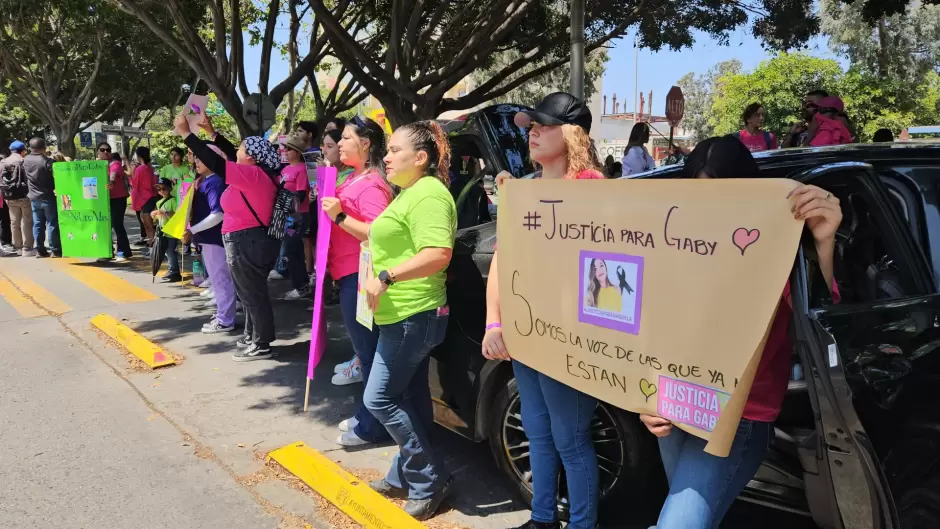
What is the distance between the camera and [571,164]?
272 centimetres

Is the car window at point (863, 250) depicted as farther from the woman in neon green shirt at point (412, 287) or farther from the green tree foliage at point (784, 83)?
the green tree foliage at point (784, 83)

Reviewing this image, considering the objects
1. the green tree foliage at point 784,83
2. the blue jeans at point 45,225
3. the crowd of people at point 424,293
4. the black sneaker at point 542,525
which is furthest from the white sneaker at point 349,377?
the green tree foliage at point 784,83

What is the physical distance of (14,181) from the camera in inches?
441

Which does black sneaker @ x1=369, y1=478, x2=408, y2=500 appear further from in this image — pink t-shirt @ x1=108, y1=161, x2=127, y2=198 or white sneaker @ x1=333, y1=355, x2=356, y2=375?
pink t-shirt @ x1=108, y1=161, x2=127, y2=198

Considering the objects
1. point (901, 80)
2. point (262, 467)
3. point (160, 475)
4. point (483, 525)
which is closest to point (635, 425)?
point (483, 525)

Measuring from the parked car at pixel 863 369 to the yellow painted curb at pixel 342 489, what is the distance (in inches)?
40.1

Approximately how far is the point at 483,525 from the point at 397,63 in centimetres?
876

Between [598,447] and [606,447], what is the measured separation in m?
0.04

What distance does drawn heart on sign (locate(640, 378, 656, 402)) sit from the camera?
2199 mm

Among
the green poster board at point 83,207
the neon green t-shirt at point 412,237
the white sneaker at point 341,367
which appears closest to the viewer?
the neon green t-shirt at point 412,237

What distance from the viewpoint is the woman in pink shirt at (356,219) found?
3.71 meters

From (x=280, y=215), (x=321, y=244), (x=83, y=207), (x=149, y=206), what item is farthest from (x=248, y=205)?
(x=149, y=206)

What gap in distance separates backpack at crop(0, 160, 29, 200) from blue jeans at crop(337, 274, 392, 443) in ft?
30.7

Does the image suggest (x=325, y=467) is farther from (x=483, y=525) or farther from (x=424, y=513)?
(x=483, y=525)
